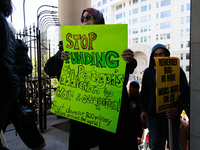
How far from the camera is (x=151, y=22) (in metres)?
30.6

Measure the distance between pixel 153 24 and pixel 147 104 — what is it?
32020mm

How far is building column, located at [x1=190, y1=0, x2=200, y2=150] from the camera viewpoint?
1.61m

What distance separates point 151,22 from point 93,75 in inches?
1290

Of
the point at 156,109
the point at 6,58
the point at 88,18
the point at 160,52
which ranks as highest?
the point at 88,18

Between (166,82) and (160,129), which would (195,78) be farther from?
(160,129)

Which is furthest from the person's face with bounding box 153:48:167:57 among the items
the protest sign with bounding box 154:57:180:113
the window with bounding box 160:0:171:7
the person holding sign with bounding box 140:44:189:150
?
the window with bounding box 160:0:171:7

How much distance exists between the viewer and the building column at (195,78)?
1609 mm

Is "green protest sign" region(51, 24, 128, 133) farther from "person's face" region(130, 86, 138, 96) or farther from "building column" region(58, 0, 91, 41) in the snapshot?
"building column" region(58, 0, 91, 41)

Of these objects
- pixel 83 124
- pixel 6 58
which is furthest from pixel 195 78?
pixel 6 58

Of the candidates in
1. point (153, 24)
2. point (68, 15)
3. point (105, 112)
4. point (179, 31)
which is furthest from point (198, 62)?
point (153, 24)

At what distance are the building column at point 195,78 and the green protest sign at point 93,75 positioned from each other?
92cm

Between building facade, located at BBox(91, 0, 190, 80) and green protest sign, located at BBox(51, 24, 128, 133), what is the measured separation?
2343cm

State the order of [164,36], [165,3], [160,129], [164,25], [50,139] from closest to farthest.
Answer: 1. [160,129]
2. [50,139]
3. [164,36]
4. [164,25]
5. [165,3]

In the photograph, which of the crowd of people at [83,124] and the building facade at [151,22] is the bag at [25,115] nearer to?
the crowd of people at [83,124]
